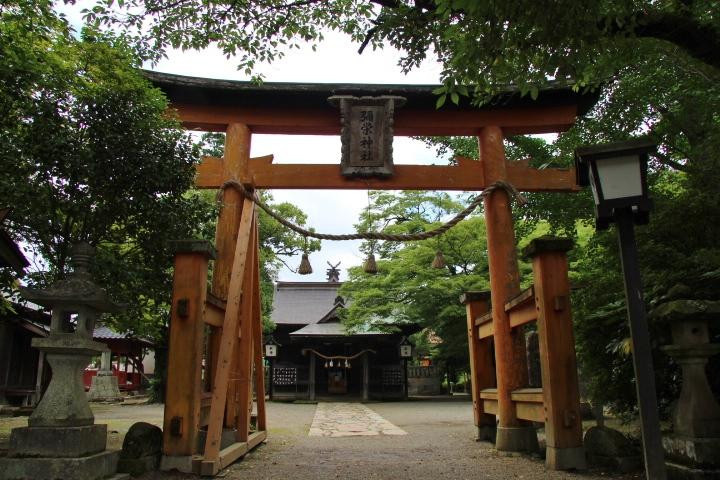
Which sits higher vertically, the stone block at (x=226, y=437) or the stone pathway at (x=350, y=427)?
the stone block at (x=226, y=437)

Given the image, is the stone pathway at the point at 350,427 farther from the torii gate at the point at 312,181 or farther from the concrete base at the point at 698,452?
the concrete base at the point at 698,452

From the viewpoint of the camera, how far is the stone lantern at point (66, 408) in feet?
13.6

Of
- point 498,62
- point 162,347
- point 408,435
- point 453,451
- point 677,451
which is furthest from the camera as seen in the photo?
point 162,347

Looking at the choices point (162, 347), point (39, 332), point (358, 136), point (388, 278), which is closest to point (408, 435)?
point (358, 136)

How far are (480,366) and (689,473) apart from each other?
4.44m

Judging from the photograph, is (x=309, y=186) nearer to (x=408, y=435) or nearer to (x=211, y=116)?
(x=211, y=116)

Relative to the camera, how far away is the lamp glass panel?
348cm

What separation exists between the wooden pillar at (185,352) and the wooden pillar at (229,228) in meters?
1.18

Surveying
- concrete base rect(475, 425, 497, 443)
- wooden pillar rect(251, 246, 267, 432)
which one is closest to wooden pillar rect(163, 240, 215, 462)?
wooden pillar rect(251, 246, 267, 432)

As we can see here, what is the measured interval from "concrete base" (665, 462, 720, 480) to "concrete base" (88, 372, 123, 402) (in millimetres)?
23296

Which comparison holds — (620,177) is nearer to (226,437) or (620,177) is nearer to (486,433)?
(226,437)

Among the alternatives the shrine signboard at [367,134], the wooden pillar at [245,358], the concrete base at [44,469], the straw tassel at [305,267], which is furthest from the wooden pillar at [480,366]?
the concrete base at [44,469]

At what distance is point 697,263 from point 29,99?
7006 millimetres

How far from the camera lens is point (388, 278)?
20.6 metres
